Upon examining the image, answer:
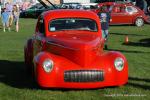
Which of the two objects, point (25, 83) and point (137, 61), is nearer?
point (25, 83)

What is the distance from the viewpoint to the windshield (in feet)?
37.7

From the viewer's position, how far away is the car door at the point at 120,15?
115 ft

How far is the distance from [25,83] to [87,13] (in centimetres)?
227

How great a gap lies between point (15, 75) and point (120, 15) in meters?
23.6

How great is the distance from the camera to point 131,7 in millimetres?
35344

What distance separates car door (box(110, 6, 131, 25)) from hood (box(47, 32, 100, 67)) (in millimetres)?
24467

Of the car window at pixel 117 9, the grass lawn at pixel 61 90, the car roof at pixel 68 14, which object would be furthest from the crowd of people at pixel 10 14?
the car roof at pixel 68 14

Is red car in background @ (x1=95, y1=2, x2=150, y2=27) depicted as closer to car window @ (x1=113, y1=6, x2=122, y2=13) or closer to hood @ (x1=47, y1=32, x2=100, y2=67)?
car window @ (x1=113, y1=6, x2=122, y2=13)

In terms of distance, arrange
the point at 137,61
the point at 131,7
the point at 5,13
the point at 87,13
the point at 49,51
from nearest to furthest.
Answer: the point at 49,51 → the point at 87,13 → the point at 137,61 → the point at 5,13 → the point at 131,7

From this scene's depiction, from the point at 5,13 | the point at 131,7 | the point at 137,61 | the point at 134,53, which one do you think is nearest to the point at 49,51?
the point at 137,61

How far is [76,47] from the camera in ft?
32.7

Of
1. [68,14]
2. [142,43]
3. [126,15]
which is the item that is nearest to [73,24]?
[68,14]

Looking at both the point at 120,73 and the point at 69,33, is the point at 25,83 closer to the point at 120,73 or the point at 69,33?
the point at 69,33

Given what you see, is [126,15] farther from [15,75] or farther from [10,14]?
[15,75]
